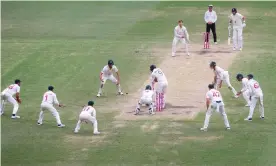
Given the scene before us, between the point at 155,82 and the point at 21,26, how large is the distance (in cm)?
1844

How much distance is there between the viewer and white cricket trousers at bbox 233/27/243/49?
46.6 meters

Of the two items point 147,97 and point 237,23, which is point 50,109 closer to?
point 147,97

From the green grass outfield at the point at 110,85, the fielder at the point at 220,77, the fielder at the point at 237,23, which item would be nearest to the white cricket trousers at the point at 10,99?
the green grass outfield at the point at 110,85

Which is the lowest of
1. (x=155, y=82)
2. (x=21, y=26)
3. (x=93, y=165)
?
(x=93, y=165)

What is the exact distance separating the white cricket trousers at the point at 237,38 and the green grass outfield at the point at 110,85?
0.54 m

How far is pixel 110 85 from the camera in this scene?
43.4m

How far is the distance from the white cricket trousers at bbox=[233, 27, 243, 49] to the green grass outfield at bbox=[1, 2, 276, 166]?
544 millimetres

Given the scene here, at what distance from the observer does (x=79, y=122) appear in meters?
35.5

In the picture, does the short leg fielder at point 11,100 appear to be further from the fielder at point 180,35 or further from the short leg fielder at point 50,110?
the fielder at point 180,35

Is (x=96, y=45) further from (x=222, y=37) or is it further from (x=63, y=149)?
(x=63, y=149)

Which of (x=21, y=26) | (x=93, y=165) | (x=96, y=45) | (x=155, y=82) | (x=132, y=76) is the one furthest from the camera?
(x=21, y=26)

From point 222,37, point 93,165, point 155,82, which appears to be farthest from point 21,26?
point 93,165

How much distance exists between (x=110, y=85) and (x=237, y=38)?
27.5 ft

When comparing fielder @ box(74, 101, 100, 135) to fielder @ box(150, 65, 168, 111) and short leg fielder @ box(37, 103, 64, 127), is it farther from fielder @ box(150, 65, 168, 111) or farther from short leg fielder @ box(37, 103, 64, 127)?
fielder @ box(150, 65, 168, 111)
